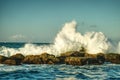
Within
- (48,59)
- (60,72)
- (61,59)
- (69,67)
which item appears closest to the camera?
(60,72)

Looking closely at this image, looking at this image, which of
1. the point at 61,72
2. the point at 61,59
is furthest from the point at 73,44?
the point at 61,72

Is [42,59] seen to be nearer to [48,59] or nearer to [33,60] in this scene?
[48,59]

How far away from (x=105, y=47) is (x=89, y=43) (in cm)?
179

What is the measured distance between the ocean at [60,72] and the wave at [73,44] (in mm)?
5855

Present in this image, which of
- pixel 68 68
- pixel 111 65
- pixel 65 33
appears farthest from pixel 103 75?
pixel 65 33

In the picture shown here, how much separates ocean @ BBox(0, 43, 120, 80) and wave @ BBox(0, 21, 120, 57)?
586 cm

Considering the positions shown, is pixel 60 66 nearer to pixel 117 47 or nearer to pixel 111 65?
pixel 111 65

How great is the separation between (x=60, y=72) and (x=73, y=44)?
1072 cm

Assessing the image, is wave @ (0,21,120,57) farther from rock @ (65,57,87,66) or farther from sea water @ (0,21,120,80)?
rock @ (65,57,87,66)

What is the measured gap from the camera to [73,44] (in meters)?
33.3

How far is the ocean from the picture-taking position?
20.4 m

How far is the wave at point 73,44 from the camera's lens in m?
32.9

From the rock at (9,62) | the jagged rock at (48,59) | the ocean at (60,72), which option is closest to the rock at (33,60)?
the jagged rock at (48,59)

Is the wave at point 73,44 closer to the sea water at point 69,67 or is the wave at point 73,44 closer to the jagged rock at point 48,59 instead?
the sea water at point 69,67
